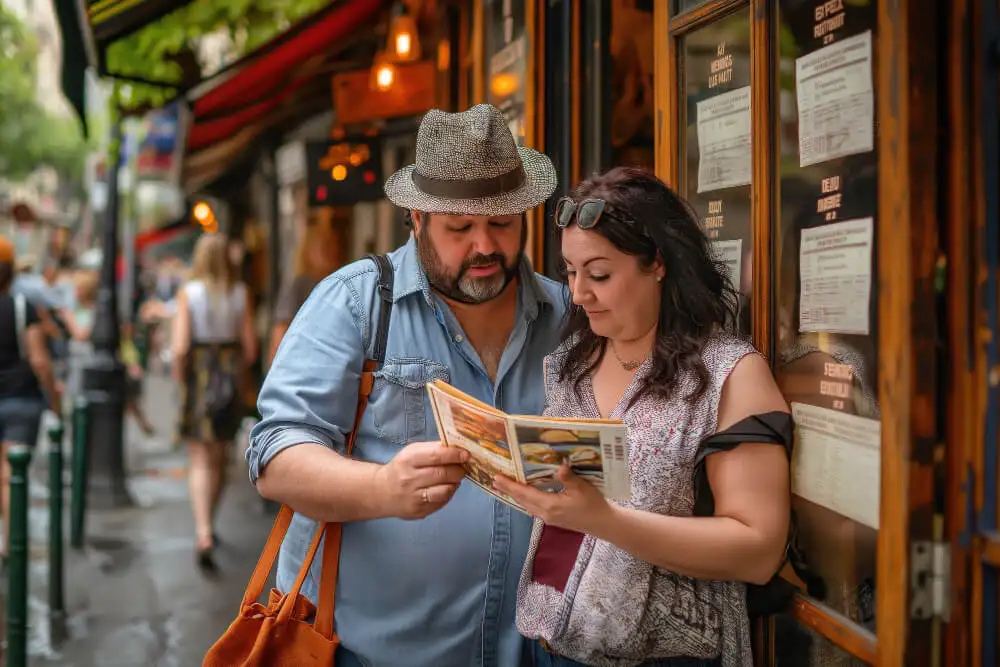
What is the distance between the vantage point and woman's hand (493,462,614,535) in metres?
1.97

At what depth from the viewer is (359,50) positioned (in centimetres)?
872

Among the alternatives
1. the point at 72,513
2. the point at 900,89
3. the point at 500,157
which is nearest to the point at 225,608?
the point at 72,513

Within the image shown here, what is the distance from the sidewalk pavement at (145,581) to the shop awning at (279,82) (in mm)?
3188

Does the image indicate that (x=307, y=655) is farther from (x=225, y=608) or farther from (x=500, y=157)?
(x=225, y=608)

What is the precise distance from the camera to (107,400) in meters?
9.23

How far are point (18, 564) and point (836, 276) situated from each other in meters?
3.84

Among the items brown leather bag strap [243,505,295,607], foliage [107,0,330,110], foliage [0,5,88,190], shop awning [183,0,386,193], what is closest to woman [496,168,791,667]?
brown leather bag strap [243,505,295,607]

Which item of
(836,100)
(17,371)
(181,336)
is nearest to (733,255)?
(836,100)

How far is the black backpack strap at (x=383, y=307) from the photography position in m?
2.68

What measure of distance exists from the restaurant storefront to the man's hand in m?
0.85

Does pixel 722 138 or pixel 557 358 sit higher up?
pixel 722 138

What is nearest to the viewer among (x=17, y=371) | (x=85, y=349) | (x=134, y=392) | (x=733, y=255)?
(x=733, y=255)

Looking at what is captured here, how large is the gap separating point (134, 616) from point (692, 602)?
4.59 metres

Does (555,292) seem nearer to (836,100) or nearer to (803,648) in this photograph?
(836,100)
